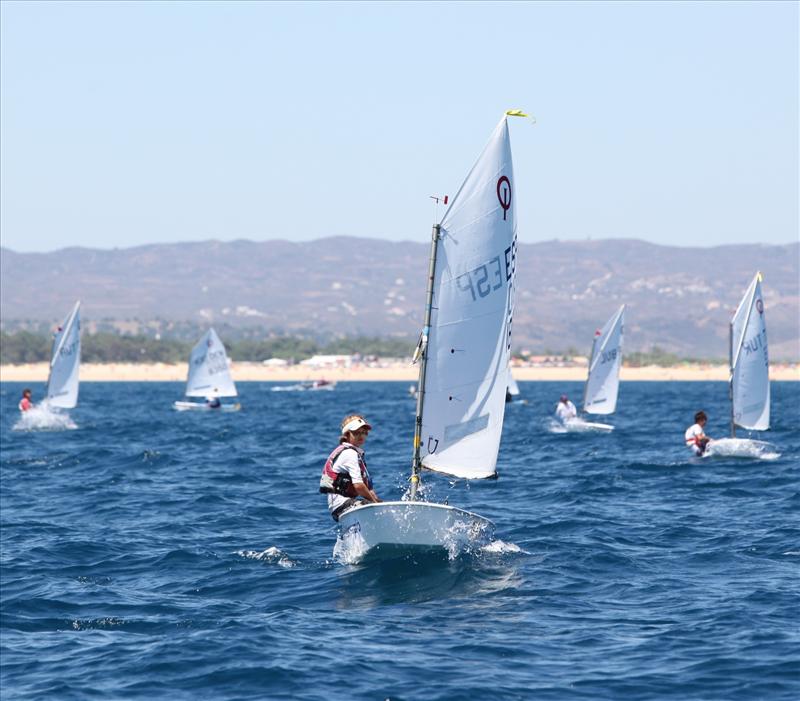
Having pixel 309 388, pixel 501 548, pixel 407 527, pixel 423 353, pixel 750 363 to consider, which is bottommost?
pixel 309 388

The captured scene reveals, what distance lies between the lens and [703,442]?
36.5 m

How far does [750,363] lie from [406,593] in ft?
80.5

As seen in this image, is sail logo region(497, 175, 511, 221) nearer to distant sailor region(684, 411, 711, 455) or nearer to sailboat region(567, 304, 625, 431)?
distant sailor region(684, 411, 711, 455)

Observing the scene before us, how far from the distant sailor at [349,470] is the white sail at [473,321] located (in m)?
1.28

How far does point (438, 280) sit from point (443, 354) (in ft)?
3.89

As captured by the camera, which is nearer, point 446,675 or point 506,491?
point 446,675

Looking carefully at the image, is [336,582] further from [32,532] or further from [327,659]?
[32,532]

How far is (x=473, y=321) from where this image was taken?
19.1 metres

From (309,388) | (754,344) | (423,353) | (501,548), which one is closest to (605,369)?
(754,344)

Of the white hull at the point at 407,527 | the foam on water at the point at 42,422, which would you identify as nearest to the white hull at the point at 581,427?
the foam on water at the point at 42,422

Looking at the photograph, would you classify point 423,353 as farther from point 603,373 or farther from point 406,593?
point 603,373

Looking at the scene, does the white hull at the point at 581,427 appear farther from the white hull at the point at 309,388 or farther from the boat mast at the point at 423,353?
the white hull at the point at 309,388

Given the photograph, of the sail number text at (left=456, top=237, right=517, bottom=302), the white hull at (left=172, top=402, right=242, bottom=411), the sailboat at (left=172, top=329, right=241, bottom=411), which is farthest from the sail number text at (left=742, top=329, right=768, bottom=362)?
the white hull at (left=172, top=402, right=242, bottom=411)

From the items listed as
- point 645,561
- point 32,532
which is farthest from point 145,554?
point 645,561
